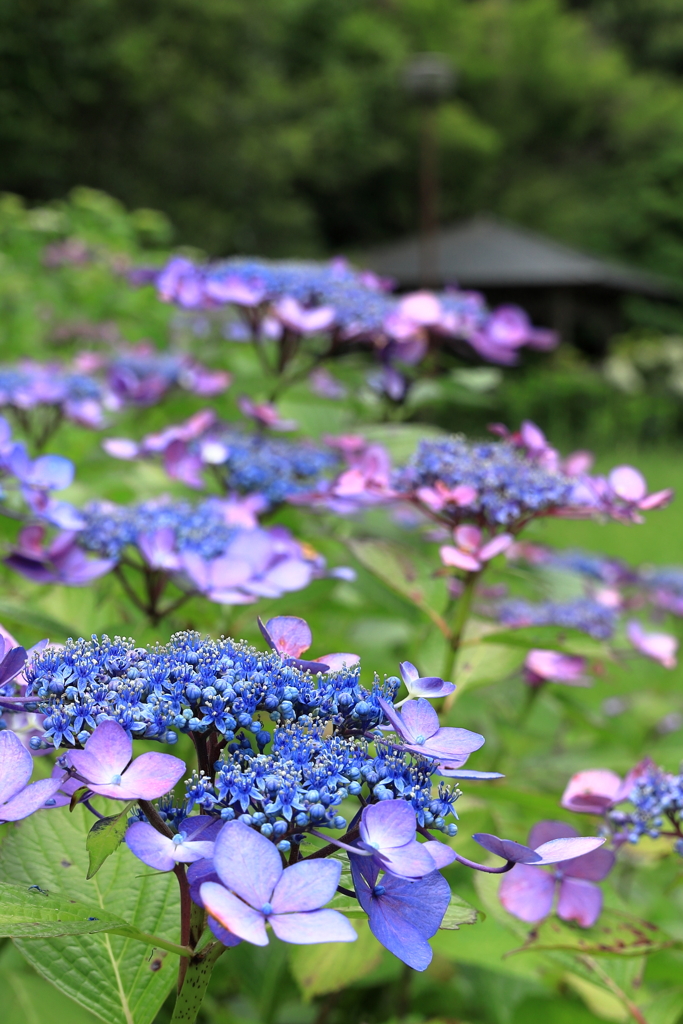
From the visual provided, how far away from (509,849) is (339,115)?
19018 millimetres

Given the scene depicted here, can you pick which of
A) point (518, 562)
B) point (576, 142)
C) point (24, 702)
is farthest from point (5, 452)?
point (576, 142)

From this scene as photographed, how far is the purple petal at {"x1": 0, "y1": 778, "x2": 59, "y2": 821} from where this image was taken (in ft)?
1.53

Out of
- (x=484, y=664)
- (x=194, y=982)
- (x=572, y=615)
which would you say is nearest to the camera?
(x=194, y=982)

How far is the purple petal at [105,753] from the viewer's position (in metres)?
0.46

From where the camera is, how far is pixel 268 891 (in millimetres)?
428

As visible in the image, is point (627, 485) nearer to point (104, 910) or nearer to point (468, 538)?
point (468, 538)

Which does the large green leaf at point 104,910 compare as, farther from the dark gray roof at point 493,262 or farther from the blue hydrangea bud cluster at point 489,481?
the dark gray roof at point 493,262

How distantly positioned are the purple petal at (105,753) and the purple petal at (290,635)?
5.5 inches

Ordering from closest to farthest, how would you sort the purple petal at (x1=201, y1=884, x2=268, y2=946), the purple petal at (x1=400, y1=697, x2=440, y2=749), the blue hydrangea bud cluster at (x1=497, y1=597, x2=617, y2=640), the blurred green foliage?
1. the purple petal at (x1=201, y1=884, x2=268, y2=946)
2. the purple petal at (x1=400, y1=697, x2=440, y2=749)
3. the blue hydrangea bud cluster at (x1=497, y1=597, x2=617, y2=640)
4. the blurred green foliage

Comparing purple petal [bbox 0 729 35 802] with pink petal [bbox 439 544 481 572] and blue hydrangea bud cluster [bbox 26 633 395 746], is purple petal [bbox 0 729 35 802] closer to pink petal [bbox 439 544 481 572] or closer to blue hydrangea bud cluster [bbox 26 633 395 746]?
blue hydrangea bud cluster [bbox 26 633 395 746]

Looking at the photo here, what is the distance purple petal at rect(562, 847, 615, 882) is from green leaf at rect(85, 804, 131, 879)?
1.35 feet

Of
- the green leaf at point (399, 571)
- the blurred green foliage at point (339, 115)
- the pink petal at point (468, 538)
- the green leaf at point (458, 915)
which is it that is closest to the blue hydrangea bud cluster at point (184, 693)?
the green leaf at point (458, 915)

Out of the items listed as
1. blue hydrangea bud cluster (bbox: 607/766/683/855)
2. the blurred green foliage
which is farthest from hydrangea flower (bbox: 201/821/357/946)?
the blurred green foliage

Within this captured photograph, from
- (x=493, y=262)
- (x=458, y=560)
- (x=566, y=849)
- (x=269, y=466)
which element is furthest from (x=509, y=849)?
(x=493, y=262)
